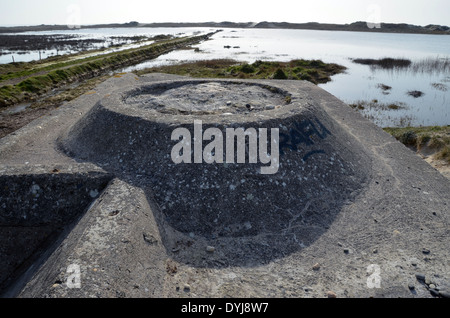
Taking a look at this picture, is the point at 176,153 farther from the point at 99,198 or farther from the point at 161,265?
the point at 161,265

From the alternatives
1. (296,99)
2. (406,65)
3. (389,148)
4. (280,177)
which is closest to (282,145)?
(280,177)

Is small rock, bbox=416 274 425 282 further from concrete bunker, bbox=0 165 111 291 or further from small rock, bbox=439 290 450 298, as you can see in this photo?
concrete bunker, bbox=0 165 111 291

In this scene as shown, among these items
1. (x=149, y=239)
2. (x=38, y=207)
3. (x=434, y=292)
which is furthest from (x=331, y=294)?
(x=38, y=207)

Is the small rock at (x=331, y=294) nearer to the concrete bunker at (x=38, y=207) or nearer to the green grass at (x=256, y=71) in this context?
the concrete bunker at (x=38, y=207)

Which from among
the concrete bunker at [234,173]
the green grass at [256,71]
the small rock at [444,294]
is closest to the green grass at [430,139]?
the concrete bunker at [234,173]

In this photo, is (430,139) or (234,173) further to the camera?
(430,139)

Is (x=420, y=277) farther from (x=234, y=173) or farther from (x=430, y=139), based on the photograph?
(x=430, y=139)
